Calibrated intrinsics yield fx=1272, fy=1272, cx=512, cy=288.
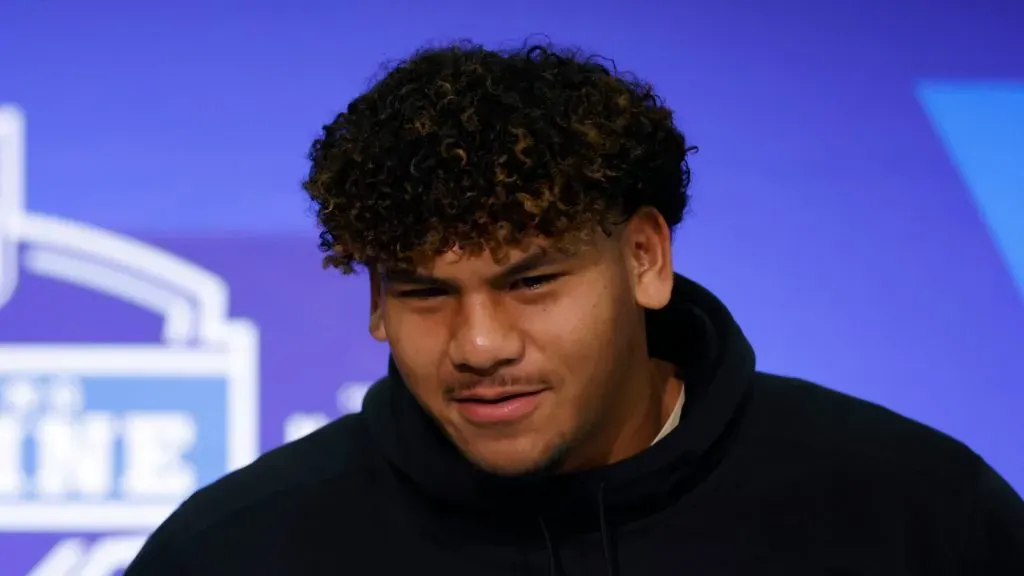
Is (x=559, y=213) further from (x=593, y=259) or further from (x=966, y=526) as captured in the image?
(x=966, y=526)

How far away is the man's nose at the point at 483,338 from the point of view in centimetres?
95

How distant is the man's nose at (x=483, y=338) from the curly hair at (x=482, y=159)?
1.9 inches

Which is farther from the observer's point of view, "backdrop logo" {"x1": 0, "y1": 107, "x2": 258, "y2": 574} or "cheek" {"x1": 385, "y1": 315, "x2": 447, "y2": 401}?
"backdrop logo" {"x1": 0, "y1": 107, "x2": 258, "y2": 574}

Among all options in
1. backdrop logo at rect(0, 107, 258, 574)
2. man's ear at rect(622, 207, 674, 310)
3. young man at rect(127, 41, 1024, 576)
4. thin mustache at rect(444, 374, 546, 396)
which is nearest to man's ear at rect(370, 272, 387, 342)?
young man at rect(127, 41, 1024, 576)

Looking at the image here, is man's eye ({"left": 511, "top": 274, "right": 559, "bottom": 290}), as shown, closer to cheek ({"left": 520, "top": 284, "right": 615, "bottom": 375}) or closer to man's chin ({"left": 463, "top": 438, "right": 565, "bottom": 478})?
cheek ({"left": 520, "top": 284, "right": 615, "bottom": 375})

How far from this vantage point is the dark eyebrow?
0.96 metres

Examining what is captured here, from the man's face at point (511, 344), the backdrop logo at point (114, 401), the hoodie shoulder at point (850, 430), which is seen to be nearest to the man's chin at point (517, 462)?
the man's face at point (511, 344)

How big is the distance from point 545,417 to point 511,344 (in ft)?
0.22

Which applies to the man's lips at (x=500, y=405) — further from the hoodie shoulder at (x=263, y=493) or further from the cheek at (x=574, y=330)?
the hoodie shoulder at (x=263, y=493)

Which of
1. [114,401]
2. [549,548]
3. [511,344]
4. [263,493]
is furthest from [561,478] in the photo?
[114,401]

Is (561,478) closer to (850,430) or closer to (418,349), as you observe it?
(418,349)

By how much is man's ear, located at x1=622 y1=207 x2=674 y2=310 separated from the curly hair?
2 cm

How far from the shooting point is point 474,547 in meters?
1.06

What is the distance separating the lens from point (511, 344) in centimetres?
96
